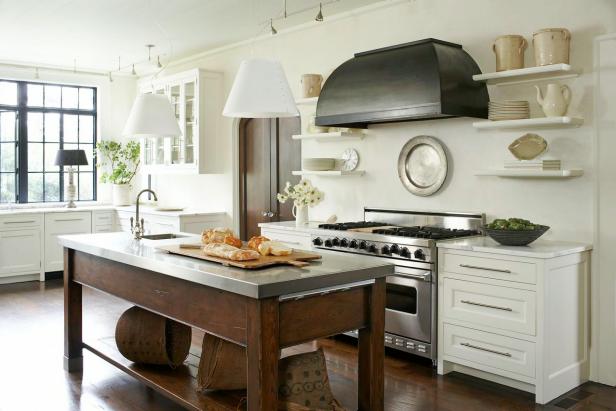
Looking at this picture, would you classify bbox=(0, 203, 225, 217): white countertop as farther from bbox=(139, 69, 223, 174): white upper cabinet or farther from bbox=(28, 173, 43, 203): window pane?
bbox=(139, 69, 223, 174): white upper cabinet

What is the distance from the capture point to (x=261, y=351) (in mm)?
2572

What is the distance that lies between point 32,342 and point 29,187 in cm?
402

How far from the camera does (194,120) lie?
24.2 feet

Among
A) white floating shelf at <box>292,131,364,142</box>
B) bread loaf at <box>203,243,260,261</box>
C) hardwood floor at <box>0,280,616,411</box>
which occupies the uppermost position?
white floating shelf at <box>292,131,364,142</box>

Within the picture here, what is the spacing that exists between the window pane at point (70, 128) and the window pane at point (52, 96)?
0.23 metres

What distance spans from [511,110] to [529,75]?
0.95ft

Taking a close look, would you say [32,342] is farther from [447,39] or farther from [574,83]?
[574,83]

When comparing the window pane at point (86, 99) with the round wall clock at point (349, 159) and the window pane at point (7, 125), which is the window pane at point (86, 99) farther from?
the round wall clock at point (349, 159)

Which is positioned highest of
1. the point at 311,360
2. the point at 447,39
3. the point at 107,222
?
the point at 447,39

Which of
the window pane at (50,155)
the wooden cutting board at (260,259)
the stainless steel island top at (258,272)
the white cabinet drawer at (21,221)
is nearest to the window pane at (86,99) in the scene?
the window pane at (50,155)

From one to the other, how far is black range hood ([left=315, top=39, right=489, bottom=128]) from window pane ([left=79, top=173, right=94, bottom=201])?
522 centimetres

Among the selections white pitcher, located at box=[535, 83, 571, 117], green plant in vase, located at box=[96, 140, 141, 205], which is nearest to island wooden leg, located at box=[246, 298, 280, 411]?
white pitcher, located at box=[535, 83, 571, 117]

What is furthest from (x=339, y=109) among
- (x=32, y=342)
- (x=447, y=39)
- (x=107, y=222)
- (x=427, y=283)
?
(x=107, y=222)

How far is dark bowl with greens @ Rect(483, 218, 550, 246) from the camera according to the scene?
391 centimetres
